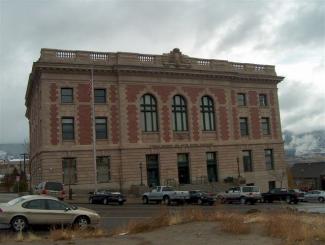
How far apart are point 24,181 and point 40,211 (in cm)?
7258

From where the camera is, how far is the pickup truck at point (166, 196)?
4275 centimetres

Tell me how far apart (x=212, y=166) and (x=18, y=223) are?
147ft

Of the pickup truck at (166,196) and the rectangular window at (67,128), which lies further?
the rectangular window at (67,128)

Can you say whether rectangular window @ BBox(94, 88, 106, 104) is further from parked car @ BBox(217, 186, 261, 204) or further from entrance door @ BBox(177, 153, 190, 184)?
parked car @ BBox(217, 186, 261, 204)

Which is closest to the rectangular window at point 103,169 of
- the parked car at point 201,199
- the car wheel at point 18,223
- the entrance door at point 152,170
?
the entrance door at point 152,170

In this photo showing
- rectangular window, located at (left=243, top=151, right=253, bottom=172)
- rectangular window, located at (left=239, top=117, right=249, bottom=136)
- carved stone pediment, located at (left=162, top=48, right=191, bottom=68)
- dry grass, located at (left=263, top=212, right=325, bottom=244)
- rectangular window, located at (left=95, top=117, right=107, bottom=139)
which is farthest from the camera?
rectangular window, located at (left=239, top=117, right=249, bottom=136)

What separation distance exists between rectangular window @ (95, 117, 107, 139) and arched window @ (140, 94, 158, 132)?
4.64 metres

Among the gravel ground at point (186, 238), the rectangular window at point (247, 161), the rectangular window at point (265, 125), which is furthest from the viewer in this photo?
the rectangular window at point (265, 125)

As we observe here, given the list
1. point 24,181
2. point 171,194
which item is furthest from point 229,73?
point 24,181

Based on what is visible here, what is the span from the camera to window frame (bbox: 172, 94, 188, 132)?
200 feet

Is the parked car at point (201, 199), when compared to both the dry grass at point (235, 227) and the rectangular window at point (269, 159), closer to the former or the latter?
the rectangular window at point (269, 159)

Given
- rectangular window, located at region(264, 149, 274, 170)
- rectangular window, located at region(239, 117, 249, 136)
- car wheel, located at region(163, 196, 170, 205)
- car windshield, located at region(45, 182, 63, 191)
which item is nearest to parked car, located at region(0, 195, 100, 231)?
car wheel, located at region(163, 196, 170, 205)

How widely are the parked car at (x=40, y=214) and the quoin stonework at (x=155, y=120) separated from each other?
33.1 metres

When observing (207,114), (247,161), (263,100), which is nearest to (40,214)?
(207,114)
